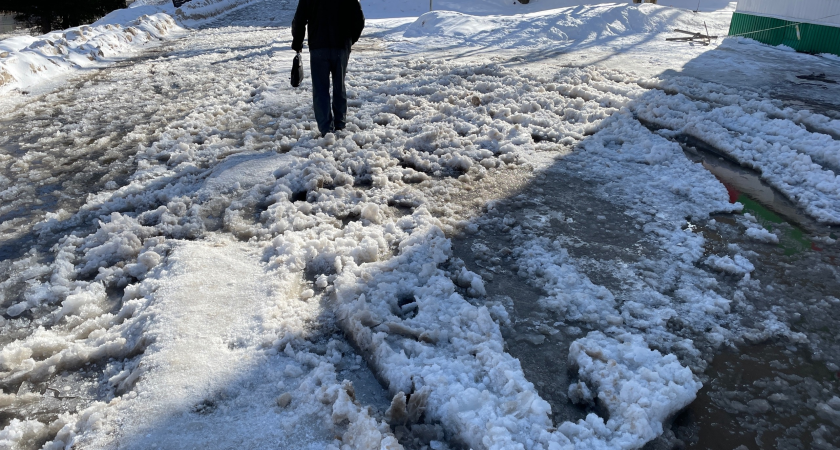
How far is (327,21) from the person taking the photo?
599cm

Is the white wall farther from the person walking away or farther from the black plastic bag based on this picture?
the black plastic bag

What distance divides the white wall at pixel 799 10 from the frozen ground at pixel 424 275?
6.64 metres

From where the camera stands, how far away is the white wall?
1184 centimetres

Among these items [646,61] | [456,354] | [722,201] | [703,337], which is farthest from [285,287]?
[646,61]

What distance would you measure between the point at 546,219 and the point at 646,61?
805cm

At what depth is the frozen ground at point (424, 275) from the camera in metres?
2.57

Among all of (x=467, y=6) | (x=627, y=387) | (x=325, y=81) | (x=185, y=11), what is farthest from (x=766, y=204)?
(x=467, y=6)

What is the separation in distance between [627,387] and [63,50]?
12258 millimetres

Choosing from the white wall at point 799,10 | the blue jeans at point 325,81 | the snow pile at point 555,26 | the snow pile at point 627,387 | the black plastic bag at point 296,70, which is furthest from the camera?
the snow pile at point 555,26

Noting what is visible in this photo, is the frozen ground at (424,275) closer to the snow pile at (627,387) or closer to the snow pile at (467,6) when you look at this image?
the snow pile at (627,387)

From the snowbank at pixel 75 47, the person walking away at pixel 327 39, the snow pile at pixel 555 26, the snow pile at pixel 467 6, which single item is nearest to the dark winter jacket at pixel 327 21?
the person walking away at pixel 327 39

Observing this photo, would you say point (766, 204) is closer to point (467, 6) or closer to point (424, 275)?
point (424, 275)

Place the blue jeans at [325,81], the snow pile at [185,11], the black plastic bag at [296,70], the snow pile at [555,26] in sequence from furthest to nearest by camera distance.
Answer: the snow pile at [185,11] < the snow pile at [555,26] < the black plastic bag at [296,70] < the blue jeans at [325,81]

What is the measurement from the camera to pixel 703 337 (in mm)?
3143
